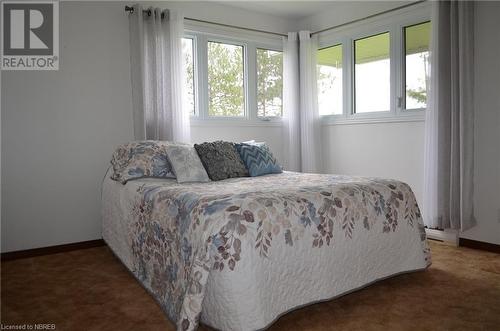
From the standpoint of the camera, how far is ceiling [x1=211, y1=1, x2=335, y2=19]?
4027mm

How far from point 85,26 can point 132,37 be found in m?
0.38

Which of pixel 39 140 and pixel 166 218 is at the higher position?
pixel 39 140

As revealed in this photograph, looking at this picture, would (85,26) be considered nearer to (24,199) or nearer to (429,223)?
(24,199)

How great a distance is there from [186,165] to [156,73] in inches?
45.4

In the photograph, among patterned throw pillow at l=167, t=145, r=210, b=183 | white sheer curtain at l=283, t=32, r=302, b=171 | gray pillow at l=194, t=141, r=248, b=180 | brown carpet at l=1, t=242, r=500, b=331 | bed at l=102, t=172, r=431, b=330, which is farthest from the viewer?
white sheer curtain at l=283, t=32, r=302, b=171

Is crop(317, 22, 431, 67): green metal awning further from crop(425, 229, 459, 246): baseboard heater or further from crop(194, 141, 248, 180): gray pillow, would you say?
crop(194, 141, 248, 180): gray pillow

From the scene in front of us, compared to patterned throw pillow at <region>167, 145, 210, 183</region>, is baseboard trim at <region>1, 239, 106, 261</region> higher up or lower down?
lower down

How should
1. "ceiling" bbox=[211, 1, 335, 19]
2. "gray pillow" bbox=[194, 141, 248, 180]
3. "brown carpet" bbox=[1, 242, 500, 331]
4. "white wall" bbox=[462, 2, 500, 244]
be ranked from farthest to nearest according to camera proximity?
"ceiling" bbox=[211, 1, 335, 19]
"white wall" bbox=[462, 2, 500, 244]
"gray pillow" bbox=[194, 141, 248, 180]
"brown carpet" bbox=[1, 242, 500, 331]

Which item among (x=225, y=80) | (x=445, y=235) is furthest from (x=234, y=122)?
(x=445, y=235)

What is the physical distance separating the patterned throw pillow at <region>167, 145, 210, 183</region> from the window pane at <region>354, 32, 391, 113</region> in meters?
2.06

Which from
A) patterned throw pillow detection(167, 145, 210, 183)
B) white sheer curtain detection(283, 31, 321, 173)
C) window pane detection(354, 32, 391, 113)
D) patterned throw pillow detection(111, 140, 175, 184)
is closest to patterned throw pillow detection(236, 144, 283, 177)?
patterned throw pillow detection(167, 145, 210, 183)

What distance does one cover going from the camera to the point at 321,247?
197cm

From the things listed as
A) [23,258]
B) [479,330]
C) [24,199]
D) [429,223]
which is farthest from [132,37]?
[479,330]

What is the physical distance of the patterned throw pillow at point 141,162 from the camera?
2.78 m
